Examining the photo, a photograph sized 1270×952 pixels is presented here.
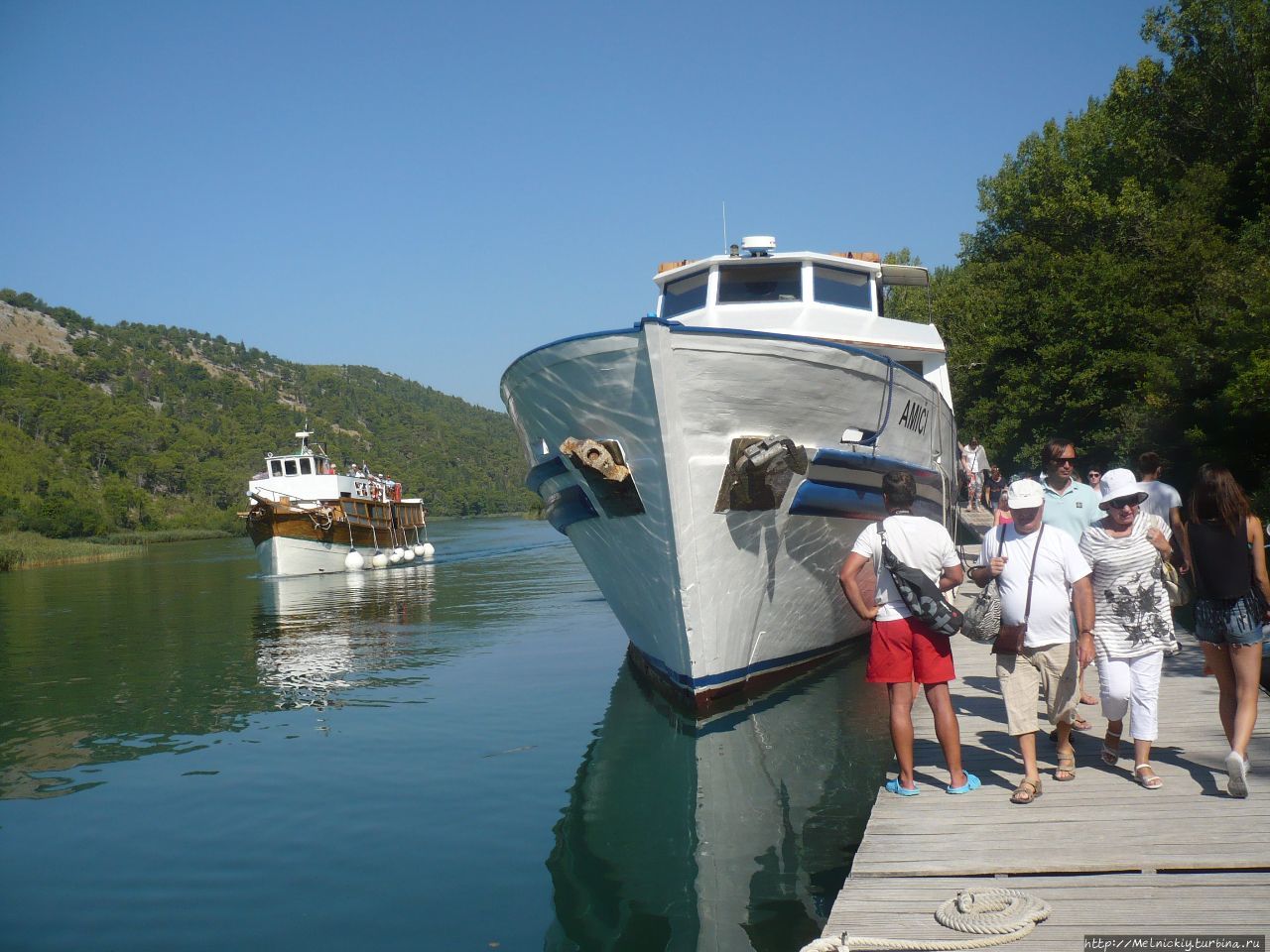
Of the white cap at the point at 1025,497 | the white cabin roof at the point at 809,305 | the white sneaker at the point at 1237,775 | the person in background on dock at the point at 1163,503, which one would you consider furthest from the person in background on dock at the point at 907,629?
the white cabin roof at the point at 809,305

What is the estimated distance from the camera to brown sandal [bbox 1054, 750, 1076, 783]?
5391mm

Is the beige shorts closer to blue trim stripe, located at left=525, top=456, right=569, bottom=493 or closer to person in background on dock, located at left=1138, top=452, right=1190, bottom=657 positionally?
person in background on dock, located at left=1138, top=452, right=1190, bottom=657

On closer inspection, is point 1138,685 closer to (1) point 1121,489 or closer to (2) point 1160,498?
(1) point 1121,489

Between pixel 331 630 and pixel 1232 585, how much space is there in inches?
662

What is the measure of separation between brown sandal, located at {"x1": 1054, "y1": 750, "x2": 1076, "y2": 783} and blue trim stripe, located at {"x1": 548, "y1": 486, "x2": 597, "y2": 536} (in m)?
5.01

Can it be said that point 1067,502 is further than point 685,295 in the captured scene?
No

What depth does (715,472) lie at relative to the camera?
331 inches

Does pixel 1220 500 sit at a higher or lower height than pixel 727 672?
higher

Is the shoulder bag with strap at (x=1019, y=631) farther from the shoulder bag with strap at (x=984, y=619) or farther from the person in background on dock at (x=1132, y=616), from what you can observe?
the person in background on dock at (x=1132, y=616)

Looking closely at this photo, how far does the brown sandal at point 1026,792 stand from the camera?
505 cm

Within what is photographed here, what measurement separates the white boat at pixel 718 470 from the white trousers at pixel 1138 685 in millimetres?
3650

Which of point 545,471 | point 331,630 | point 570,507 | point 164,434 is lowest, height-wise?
point 331,630

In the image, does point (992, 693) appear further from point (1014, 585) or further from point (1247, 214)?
point (1247, 214)

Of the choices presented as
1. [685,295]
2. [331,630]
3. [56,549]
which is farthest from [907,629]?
[56,549]
